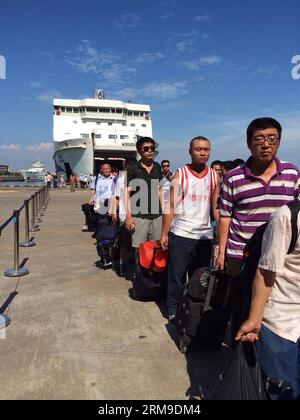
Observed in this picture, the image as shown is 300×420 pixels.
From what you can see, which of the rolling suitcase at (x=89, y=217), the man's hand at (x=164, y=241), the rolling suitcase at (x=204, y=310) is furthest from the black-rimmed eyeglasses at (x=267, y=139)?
the rolling suitcase at (x=89, y=217)

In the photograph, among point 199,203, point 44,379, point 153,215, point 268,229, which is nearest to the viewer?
point 268,229

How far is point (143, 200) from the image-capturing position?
13.6ft

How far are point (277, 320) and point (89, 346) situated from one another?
1797 mm

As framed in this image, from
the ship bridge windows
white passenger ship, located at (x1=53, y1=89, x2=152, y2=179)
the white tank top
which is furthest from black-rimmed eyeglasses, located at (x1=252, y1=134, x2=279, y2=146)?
the ship bridge windows

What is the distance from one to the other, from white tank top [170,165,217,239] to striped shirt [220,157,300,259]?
0.75m

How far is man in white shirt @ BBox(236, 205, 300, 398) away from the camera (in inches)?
68.0

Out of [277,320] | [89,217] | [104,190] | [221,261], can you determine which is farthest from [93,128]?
[277,320]

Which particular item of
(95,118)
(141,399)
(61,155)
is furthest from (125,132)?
(141,399)

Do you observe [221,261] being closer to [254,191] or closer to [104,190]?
[254,191]

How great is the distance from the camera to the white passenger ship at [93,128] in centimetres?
2973

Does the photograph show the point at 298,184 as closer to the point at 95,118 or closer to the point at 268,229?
the point at 268,229

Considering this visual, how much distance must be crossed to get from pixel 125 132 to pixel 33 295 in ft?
91.8

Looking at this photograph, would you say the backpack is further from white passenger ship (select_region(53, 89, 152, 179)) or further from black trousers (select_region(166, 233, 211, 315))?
white passenger ship (select_region(53, 89, 152, 179))
